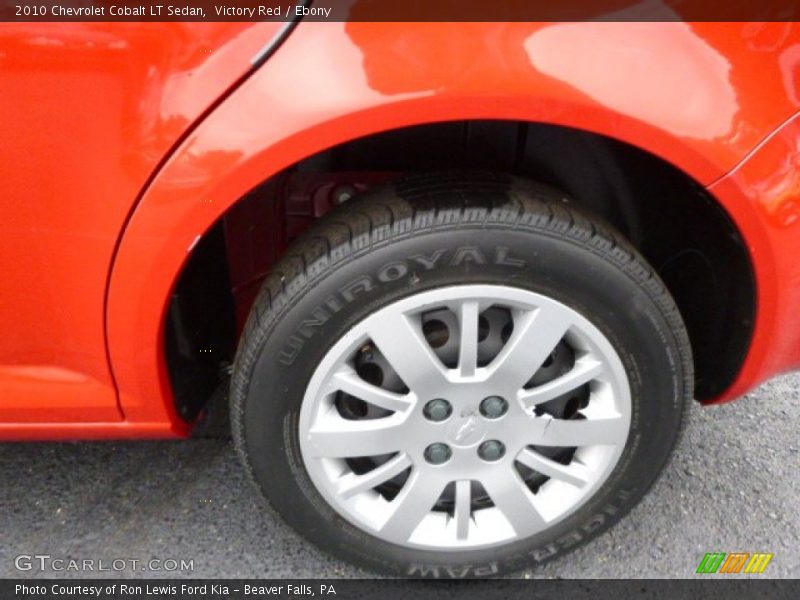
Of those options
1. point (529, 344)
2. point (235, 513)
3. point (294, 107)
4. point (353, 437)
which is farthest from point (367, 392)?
point (235, 513)

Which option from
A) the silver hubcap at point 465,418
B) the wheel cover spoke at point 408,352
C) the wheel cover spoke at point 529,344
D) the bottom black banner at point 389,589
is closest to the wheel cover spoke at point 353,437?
the silver hubcap at point 465,418

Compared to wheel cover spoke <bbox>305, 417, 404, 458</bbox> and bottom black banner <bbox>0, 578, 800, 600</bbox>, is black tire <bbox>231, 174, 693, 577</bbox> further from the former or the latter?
bottom black banner <bbox>0, 578, 800, 600</bbox>

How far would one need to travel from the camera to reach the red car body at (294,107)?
3.81 ft

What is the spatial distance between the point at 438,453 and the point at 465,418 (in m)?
0.10

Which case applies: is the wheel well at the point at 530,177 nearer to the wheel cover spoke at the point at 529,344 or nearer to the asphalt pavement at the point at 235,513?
the wheel cover spoke at the point at 529,344

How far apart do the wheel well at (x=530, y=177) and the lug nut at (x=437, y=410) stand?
0.47m

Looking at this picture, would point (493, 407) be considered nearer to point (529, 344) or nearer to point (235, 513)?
point (529, 344)

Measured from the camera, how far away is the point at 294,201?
63.9 inches

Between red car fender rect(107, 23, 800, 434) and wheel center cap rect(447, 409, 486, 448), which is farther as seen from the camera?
wheel center cap rect(447, 409, 486, 448)

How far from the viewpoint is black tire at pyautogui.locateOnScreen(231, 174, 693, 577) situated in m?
1.30

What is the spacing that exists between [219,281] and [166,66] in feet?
2.02

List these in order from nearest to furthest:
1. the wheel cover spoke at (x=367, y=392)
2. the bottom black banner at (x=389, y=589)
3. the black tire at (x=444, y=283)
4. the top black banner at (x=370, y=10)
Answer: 1. the top black banner at (x=370, y=10)
2. the black tire at (x=444, y=283)
3. the wheel cover spoke at (x=367, y=392)
4. the bottom black banner at (x=389, y=589)

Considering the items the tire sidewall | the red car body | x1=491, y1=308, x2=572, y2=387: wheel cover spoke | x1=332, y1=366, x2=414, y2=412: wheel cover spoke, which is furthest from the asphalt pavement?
the red car body

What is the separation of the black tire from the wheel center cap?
285mm
